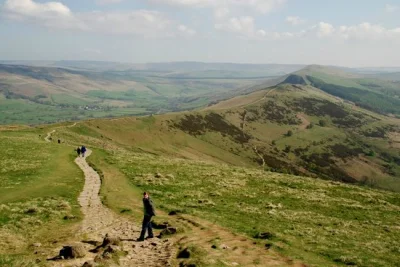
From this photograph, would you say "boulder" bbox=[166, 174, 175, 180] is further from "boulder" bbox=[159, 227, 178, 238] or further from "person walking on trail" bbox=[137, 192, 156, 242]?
"person walking on trail" bbox=[137, 192, 156, 242]

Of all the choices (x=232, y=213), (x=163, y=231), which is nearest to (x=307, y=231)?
(x=232, y=213)

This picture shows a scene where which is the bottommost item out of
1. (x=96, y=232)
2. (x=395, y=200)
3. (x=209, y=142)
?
(x=209, y=142)

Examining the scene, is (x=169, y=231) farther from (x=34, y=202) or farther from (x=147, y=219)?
(x=34, y=202)

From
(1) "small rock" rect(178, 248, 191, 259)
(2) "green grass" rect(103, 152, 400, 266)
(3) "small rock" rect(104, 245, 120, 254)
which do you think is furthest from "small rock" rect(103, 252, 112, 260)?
(2) "green grass" rect(103, 152, 400, 266)

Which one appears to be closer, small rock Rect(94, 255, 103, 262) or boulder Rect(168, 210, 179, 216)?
small rock Rect(94, 255, 103, 262)

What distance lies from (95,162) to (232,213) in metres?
32.5

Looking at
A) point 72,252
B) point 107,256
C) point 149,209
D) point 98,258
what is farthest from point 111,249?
point 149,209

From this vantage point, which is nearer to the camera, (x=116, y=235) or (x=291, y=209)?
(x=116, y=235)

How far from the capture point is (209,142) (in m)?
197

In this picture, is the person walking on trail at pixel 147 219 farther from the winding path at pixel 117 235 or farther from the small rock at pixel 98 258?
the small rock at pixel 98 258

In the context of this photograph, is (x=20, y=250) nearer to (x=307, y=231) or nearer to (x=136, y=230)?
(x=136, y=230)

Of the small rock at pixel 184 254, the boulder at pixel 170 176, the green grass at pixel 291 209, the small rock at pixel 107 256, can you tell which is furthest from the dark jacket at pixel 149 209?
the boulder at pixel 170 176

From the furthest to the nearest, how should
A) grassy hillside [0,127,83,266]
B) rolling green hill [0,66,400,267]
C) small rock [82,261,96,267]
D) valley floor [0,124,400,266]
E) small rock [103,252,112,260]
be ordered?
rolling green hill [0,66,400,267] → grassy hillside [0,127,83,266] → valley floor [0,124,400,266] → small rock [103,252,112,260] → small rock [82,261,96,267]

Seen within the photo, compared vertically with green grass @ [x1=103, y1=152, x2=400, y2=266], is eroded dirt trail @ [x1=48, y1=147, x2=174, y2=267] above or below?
above
